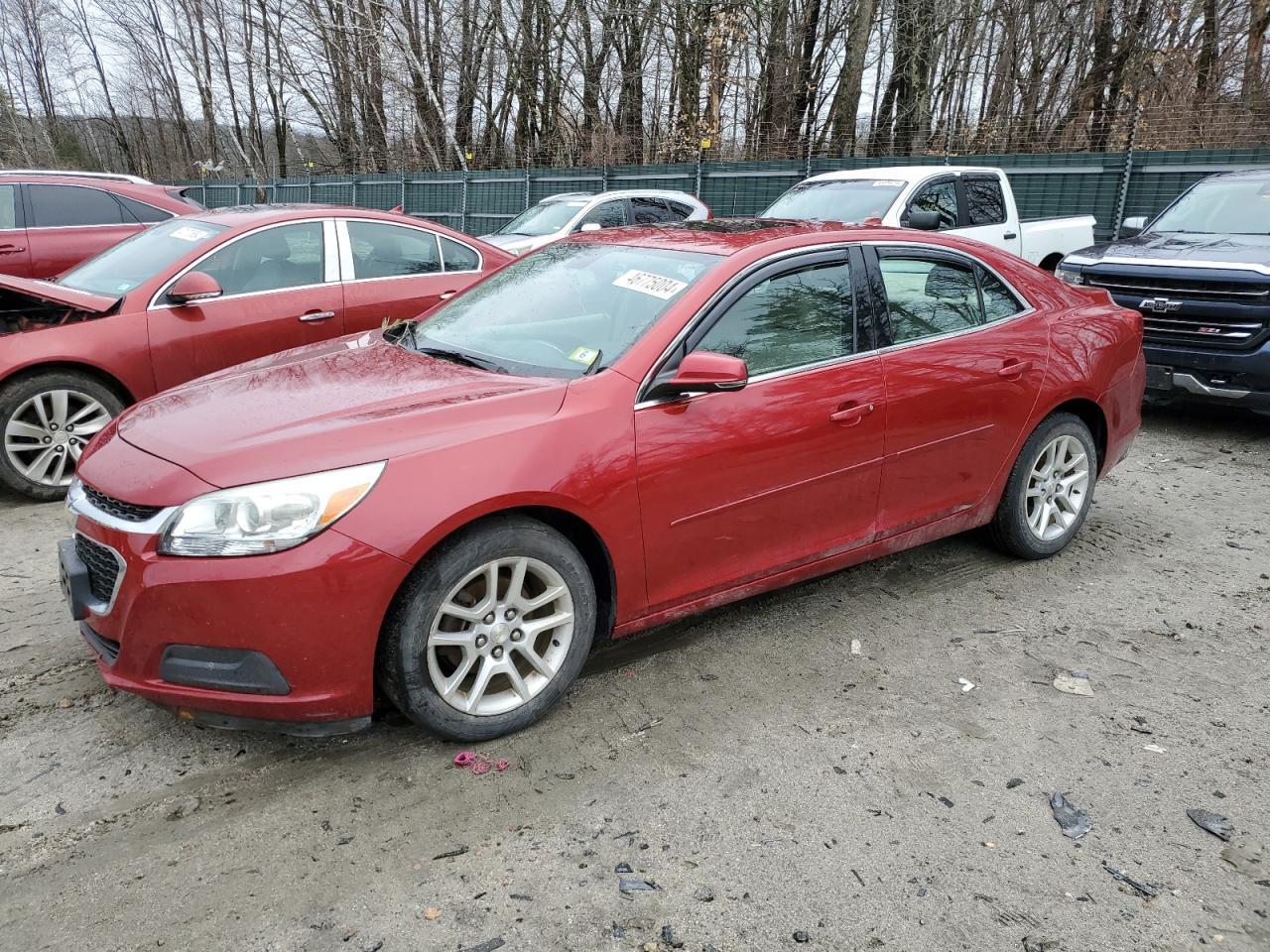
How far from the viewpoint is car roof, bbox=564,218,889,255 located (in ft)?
12.0

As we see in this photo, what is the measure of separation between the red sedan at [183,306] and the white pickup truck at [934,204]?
417 centimetres

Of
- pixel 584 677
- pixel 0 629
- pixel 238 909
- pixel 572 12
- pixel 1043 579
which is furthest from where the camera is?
pixel 572 12

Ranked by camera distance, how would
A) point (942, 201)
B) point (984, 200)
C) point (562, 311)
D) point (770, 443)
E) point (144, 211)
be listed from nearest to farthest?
point (770, 443) → point (562, 311) → point (144, 211) → point (942, 201) → point (984, 200)

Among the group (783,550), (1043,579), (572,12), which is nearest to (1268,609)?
(1043,579)

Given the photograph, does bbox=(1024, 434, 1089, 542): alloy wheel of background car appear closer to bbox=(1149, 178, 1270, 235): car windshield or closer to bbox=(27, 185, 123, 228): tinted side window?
bbox=(1149, 178, 1270, 235): car windshield

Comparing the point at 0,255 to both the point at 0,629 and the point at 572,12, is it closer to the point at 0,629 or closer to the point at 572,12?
the point at 0,629

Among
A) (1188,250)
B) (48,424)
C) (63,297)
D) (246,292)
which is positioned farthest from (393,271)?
(1188,250)

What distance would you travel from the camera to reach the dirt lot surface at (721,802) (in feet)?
7.57

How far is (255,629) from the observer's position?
258 centimetres

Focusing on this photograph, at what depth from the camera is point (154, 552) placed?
2607mm

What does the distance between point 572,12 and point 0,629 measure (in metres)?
25.0

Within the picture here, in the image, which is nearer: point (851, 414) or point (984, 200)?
point (851, 414)

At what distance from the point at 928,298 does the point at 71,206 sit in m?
8.11

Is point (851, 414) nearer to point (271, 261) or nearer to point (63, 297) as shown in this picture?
point (271, 261)
